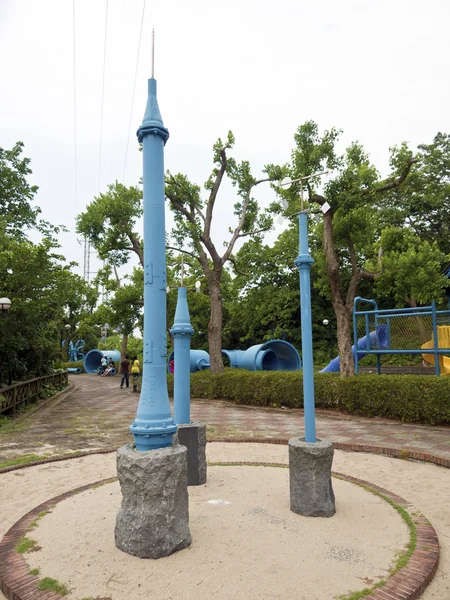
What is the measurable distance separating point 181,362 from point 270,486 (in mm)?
1884

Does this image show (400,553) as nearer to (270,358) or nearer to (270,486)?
(270,486)

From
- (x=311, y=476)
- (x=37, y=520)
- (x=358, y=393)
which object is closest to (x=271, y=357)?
(x=358, y=393)

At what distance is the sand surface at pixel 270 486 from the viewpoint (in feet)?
11.7

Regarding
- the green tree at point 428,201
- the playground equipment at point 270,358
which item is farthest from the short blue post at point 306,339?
the green tree at point 428,201

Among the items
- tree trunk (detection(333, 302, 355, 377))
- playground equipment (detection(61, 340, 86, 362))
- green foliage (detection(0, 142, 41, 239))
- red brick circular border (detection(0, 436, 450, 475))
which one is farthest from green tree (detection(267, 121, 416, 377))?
playground equipment (detection(61, 340, 86, 362))

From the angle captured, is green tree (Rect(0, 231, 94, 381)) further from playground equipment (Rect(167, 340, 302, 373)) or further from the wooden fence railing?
playground equipment (Rect(167, 340, 302, 373))

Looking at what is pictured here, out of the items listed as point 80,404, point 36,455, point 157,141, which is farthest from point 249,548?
point 80,404

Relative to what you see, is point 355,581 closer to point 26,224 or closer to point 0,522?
point 0,522

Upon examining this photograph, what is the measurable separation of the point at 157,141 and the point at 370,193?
30.9ft

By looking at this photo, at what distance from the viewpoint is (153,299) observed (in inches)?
159

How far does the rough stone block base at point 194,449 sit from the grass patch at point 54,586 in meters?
2.50

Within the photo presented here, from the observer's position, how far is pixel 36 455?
299 inches

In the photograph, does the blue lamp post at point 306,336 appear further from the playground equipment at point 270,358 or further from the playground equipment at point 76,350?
the playground equipment at point 76,350

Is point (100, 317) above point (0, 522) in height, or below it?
above
